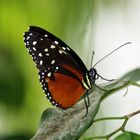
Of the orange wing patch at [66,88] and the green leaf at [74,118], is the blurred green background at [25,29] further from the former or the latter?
the green leaf at [74,118]

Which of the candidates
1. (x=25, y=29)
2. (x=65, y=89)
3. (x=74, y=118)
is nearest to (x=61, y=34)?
(x=25, y=29)

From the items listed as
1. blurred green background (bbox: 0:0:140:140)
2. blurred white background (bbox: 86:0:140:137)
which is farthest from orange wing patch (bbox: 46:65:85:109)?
blurred white background (bbox: 86:0:140:137)

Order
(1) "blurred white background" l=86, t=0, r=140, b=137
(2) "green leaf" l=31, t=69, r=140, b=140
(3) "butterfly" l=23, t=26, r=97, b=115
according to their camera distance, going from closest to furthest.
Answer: (2) "green leaf" l=31, t=69, r=140, b=140 < (3) "butterfly" l=23, t=26, r=97, b=115 < (1) "blurred white background" l=86, t=0, r=140, b=137

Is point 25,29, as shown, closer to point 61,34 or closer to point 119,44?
point 61,34

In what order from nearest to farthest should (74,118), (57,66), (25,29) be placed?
(74,118) < (57,66) < (25,29)

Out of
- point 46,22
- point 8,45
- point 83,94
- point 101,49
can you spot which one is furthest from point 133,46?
point 83,94

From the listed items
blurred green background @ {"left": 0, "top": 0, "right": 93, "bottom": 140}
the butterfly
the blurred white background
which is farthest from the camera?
the blurred white background

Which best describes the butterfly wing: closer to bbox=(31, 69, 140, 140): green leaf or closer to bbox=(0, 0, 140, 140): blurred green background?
bbox=(31, 69, 140, 140): green leaf
